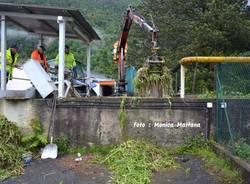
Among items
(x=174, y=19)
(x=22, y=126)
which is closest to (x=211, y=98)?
(x=22, y=126)

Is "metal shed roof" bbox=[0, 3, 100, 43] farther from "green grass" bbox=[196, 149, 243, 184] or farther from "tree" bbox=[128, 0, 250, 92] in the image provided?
"tree" bbox=[128, 0, 250, 92]

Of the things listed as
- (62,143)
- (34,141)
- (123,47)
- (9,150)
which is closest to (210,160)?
(62,143)

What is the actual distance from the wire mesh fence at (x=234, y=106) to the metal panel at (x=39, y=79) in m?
4.17

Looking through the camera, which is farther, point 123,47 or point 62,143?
point 123,47

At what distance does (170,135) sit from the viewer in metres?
10.7

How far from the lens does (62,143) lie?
1073 cm

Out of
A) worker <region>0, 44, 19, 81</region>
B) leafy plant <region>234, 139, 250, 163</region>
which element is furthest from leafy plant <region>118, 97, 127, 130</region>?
worker <region>0, 44, 19, 81</region>

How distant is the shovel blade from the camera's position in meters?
10.2

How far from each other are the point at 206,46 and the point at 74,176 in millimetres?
17681

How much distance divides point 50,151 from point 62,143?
0.52 m

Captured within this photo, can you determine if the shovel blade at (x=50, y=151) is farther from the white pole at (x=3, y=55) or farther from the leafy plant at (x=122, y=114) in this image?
the white pole at (x=3, y=55)

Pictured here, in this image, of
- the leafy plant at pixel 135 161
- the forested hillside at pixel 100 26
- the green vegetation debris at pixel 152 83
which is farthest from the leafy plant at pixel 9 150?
the forested hillside at pixel 100 26

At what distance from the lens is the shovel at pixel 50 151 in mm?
10180

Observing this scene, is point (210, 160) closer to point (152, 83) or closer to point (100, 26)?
point (152, 83)
